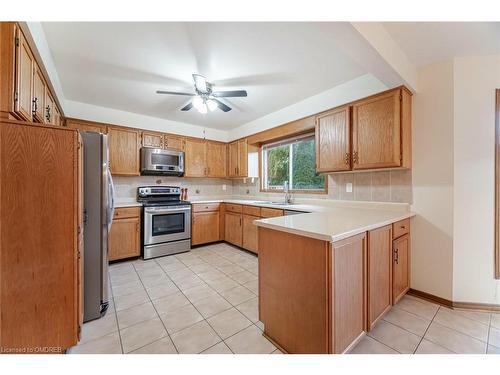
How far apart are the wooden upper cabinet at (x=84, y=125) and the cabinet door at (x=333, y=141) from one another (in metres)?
3.24

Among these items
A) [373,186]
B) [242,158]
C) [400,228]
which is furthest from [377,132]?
[242,158]

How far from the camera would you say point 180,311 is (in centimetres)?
194

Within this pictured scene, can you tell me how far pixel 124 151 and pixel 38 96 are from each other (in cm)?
170

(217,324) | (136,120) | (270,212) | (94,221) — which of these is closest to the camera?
(217,324)

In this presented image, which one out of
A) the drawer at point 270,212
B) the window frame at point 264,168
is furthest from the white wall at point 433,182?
the drawer at point 270,212

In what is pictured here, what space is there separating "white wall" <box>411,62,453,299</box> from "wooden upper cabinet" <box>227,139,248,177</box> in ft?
8.77

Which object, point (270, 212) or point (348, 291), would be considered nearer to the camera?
point (348, 291)

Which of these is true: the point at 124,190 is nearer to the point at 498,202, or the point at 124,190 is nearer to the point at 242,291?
the point at 242,291

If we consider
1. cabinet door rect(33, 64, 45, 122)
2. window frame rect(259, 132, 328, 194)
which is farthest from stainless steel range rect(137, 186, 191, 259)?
cabinet door rect(33, 64, 45, 122)

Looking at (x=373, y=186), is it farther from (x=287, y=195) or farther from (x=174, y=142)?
(x=174, y=142)

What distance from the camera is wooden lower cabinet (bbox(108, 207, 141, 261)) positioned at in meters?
3.08

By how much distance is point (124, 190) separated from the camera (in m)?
3.66
